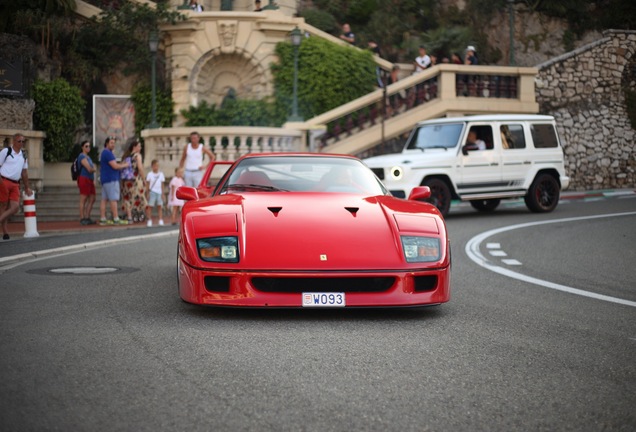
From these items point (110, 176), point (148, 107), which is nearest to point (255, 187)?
point (110, 176)

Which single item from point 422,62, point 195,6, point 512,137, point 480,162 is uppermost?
point 195,6

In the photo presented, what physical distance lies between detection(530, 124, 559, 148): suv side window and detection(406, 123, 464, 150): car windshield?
1888mm

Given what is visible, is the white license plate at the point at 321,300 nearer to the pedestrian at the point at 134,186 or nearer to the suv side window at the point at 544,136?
the pedestrian at the point at 134,186

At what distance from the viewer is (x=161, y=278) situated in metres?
10.2

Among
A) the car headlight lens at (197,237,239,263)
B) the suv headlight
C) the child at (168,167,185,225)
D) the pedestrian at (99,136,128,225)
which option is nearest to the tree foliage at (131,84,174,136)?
the child at (168,167,185,225)

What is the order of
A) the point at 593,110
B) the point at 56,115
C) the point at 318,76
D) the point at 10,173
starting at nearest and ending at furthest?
the point at 10,173 → the point at 56,115 → the point at 318,76 → the point at 593,110

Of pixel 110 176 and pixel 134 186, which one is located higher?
pixel 110 176

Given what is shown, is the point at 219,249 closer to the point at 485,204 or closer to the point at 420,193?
the point at 420,193

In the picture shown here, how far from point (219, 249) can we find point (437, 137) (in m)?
13.6

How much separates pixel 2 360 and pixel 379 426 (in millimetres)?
2458

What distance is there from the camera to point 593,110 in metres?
33.7

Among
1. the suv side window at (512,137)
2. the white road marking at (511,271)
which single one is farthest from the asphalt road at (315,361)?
the suv side window at (512,137)

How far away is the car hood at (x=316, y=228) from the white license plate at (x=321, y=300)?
194 mm

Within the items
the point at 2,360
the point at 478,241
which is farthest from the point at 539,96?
the point at 2,360
